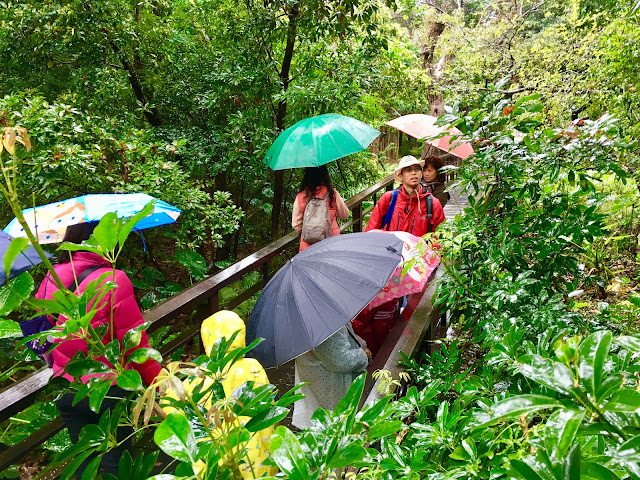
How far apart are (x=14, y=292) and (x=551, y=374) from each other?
0.82 m

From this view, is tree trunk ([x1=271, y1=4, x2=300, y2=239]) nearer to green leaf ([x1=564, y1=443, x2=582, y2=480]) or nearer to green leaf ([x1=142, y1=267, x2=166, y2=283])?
green leaf ([x1=142, y1=267, x2=166, y2=283])

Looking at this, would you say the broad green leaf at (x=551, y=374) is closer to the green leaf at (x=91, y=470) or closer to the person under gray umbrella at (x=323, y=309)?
the green leaf at (x=91, y=470)

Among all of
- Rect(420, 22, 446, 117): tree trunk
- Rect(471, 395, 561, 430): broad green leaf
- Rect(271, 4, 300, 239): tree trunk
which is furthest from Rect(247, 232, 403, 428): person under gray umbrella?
Rect(420, 22, 446, 117): tree trunk

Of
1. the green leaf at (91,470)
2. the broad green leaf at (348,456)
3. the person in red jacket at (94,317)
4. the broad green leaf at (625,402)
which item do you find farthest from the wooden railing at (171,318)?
the broad green leaf at (625,402)

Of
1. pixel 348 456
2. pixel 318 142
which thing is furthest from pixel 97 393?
pixel 318 142

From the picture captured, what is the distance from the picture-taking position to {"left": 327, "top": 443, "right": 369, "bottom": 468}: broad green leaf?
627mm

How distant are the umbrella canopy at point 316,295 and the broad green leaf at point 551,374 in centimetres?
140

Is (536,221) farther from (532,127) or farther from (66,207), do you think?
(66,207)

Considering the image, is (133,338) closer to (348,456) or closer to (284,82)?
(348,456)

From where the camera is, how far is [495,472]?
2.77ft

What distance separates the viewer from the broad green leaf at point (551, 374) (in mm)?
541

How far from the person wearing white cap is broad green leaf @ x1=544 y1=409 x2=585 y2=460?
2.89 metres

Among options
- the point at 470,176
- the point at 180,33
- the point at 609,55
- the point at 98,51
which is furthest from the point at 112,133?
the point at 609,55

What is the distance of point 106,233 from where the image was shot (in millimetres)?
690
